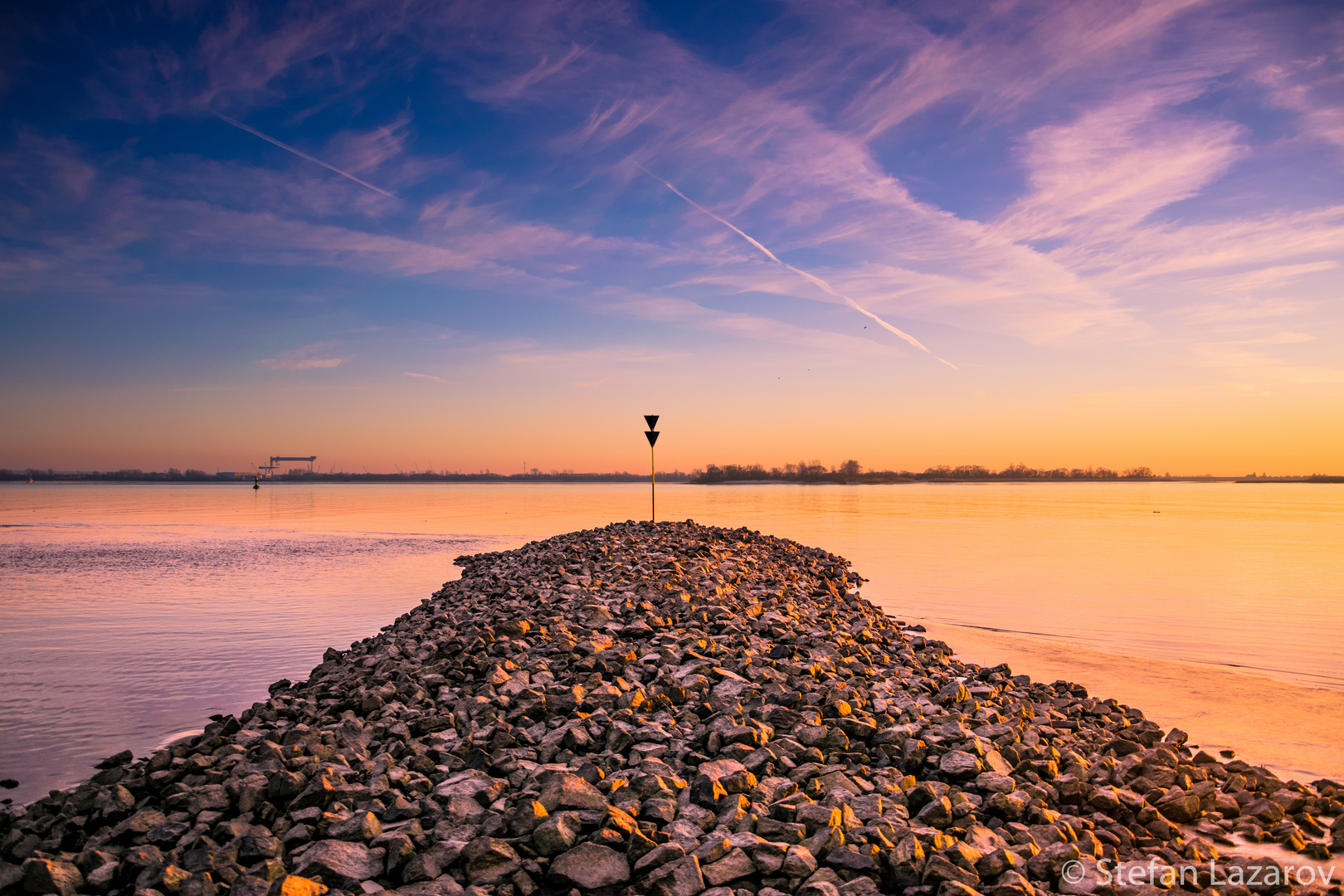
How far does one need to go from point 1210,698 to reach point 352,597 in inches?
567

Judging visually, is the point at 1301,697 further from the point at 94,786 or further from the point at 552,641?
the point at 94,786

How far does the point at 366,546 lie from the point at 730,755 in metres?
22.1

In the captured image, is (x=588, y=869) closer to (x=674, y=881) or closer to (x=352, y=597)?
(x=674, y=881)

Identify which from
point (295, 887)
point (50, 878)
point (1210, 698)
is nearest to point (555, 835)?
point (295, 887)

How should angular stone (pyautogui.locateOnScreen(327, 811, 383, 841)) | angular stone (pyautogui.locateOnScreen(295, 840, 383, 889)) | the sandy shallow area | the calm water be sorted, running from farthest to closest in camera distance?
the calm water → the sandy shallow area → angular stone (pyautogui.locateOnScreen(327, 811, 383, 841)) → angular stone (pyautogui.locateOnScreen(295, 840, 383, 889))

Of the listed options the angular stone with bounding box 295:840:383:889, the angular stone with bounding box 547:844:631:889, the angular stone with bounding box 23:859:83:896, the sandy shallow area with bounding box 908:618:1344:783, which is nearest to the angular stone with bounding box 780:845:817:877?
the angular stone with bounding box 547:844:631:889

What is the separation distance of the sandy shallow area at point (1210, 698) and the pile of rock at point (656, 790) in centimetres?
68

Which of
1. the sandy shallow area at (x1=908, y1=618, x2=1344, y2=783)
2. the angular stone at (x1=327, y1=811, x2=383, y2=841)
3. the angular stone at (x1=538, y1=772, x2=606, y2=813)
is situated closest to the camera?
the angular stone at (x1=327, y1=811, x2=383, y2=841)

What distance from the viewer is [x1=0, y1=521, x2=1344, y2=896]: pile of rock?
3.75 meters

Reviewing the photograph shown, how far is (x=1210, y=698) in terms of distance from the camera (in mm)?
→ 8102

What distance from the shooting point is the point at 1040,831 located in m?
4.26

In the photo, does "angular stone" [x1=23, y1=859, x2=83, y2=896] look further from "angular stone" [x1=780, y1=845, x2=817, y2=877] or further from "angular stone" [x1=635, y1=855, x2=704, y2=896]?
"angular stone" [x1=780, y1=845, x2=817, y2=877]

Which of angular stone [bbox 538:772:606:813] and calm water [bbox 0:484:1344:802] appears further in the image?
calm water [bbox 0:484:1344:802]

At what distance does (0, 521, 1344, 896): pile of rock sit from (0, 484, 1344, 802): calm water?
66.6 inches
